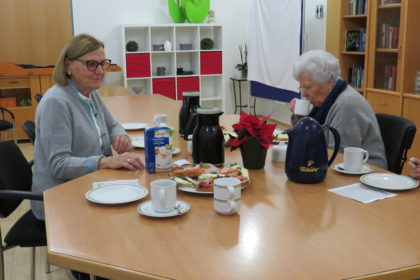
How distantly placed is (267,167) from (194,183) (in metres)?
0.44

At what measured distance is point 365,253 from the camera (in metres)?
1.17

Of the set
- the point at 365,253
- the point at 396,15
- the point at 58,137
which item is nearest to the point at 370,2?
the point at 396,15

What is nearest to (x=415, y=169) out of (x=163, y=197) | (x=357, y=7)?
(x=163, y=197)

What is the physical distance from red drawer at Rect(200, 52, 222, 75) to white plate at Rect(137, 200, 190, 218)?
18.1 feet

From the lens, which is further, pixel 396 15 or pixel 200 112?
pixel 396 15

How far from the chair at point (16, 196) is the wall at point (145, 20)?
15.3ft

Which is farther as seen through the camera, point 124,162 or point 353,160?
point 124,162

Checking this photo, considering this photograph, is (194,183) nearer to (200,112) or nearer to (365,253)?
(200,112)

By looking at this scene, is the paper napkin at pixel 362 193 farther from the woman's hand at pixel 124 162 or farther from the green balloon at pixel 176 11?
the green balloon at pixel 176 11

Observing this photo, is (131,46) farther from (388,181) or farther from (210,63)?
(388,181)

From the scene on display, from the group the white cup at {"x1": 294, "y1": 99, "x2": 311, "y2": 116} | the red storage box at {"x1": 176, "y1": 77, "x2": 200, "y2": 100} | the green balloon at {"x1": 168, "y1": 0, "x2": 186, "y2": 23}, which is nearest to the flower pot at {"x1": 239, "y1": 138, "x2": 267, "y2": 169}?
the white cup at {"x1": 294, "y1": 99, "x2": 311, "y2": 116}

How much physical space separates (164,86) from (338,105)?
4711mm

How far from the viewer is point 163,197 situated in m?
1.40

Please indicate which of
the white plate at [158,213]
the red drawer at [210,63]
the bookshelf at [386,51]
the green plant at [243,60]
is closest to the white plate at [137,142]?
the white plate at [158,213]
